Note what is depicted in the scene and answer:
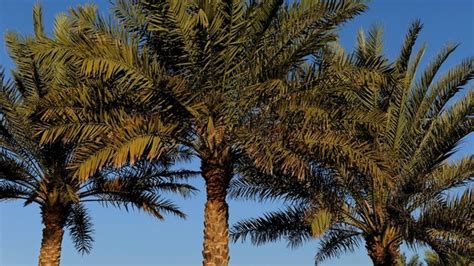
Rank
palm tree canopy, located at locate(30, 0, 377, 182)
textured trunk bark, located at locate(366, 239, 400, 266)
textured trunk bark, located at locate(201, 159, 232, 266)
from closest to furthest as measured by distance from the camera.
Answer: palm tree canopy, located at locate(30, 0, 377, 182) < textured trunk bark, located at locate(201, 159, 232, 266) < textured trunk bark, located at locate(366, 239, 400, 266)

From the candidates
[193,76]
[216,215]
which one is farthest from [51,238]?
[193,76]

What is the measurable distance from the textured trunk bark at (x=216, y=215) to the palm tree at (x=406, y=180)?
1.84 metres

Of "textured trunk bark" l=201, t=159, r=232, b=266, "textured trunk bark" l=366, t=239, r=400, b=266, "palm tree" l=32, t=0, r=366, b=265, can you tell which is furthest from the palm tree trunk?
"textured trunk bark" l=366, t=239, r=400, b=266

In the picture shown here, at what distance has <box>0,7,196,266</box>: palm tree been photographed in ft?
47.5

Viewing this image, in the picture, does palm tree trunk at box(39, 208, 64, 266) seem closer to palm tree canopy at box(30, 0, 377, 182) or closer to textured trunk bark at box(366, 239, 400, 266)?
palm tree canopy at box(30, 0, 377, 182)

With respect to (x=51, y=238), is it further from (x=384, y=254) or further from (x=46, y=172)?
(x=384, y=254)

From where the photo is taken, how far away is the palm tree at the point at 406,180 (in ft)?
41.7

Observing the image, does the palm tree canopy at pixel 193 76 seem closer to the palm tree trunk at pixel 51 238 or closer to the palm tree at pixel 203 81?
the palm tree at pixel 203 81

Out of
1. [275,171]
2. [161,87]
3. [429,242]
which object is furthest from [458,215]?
[161,87]

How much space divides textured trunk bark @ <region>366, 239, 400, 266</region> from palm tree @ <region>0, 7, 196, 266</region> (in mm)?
5077

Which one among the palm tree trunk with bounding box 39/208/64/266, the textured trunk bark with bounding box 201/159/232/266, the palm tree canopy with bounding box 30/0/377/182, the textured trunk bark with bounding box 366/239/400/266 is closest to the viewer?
the palm tree canopy with bounding box 30/0/377/182

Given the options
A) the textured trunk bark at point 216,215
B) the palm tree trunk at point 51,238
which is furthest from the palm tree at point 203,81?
the palm tree trunk at point 51,238

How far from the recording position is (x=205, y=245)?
1115cm

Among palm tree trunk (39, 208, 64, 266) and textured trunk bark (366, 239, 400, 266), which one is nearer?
textured trunk bark (366, 239, 400, 266)
